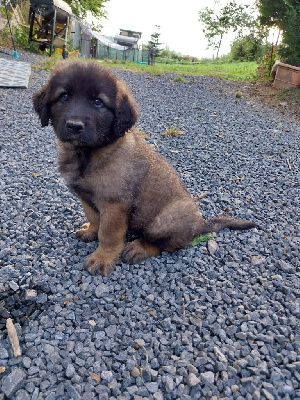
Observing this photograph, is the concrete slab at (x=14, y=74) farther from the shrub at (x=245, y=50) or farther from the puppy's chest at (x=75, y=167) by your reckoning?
the shrub at (x=245, y=50)

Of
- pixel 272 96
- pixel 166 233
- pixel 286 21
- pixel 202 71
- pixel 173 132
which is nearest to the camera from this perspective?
pixel 166 233

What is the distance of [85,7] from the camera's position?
30062mm

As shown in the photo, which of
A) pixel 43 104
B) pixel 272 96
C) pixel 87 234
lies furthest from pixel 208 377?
pixel 272 96

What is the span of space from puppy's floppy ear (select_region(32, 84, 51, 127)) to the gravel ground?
3.43 feet

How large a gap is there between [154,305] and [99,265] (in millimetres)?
535

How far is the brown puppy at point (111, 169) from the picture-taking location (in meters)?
2.54

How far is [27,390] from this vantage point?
1900 mm

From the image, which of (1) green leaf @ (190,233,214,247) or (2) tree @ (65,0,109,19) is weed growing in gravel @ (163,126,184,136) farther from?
(2) tree @ (65,0,109,19)

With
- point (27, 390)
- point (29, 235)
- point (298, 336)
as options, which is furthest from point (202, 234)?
point (27, 390)

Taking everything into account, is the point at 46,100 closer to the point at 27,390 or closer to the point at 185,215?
the point at 185,215

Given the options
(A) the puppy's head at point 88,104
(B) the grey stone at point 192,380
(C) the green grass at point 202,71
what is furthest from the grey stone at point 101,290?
(C) the green grass at point 202,71

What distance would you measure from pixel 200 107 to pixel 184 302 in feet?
22.4

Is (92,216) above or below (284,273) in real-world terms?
above

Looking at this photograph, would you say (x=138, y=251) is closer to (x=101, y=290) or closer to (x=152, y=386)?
(x=101, y=290)
